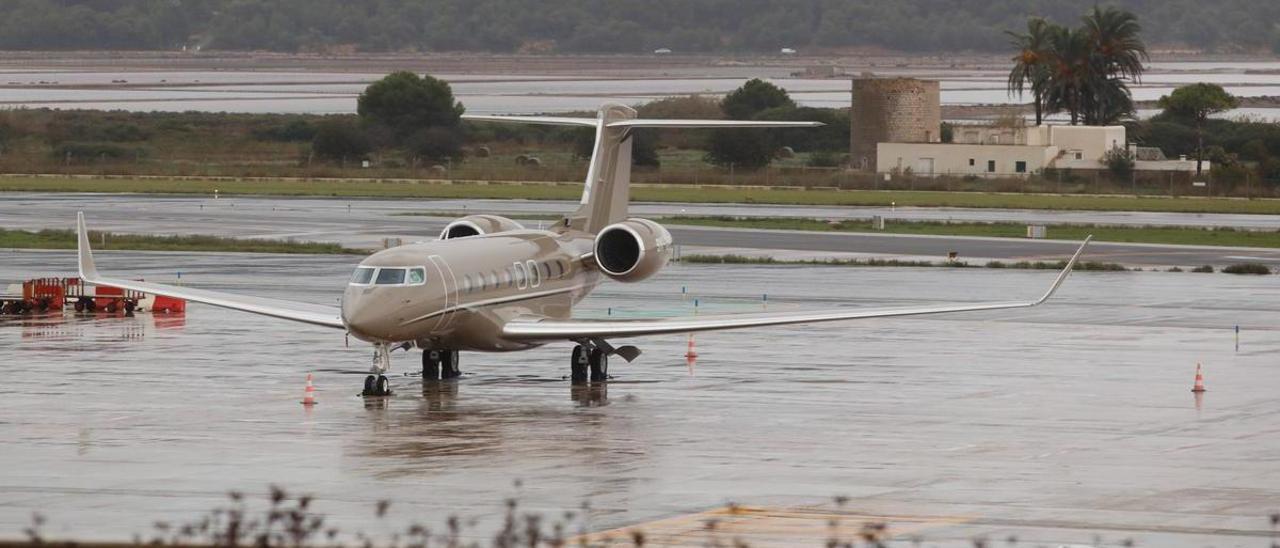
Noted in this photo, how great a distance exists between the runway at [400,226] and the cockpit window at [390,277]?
34337mm

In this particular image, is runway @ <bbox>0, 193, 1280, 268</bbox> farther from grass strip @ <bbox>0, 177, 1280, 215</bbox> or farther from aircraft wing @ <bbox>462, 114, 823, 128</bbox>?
aircraft wing @ <bbox>462, 114, 823, 128</bbox>

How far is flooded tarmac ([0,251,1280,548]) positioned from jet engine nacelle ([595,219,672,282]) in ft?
5.86

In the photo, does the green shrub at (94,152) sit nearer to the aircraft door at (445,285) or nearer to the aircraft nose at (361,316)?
the aircraft door at (445,285)

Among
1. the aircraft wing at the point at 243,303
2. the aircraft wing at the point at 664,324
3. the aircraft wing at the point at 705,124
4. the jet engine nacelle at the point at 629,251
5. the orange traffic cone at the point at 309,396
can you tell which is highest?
the aircraft wing at the point at 705,124

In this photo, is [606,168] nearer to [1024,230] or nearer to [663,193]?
[1024,230]

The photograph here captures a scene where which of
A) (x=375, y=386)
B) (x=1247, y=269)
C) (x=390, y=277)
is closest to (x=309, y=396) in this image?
(x=375, y=386)

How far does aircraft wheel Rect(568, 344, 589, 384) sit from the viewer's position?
110 feet

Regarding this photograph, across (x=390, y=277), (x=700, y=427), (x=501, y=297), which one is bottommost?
(x=700, y=427)

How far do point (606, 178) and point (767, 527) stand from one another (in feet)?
59.8

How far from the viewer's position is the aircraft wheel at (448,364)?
3362 cm

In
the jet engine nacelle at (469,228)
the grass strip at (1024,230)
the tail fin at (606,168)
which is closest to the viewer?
the jet engine nacelle at (469,228)

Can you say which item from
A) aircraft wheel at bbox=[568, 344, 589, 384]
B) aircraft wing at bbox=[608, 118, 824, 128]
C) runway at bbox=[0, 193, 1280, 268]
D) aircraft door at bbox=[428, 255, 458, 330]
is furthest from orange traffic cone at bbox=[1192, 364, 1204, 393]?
runway at bbox=[0, 193, 1280, 268]

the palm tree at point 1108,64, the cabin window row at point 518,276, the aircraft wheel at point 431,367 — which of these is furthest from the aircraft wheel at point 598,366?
the palm tree at point 1108,64

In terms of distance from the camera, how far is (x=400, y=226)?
248ft
